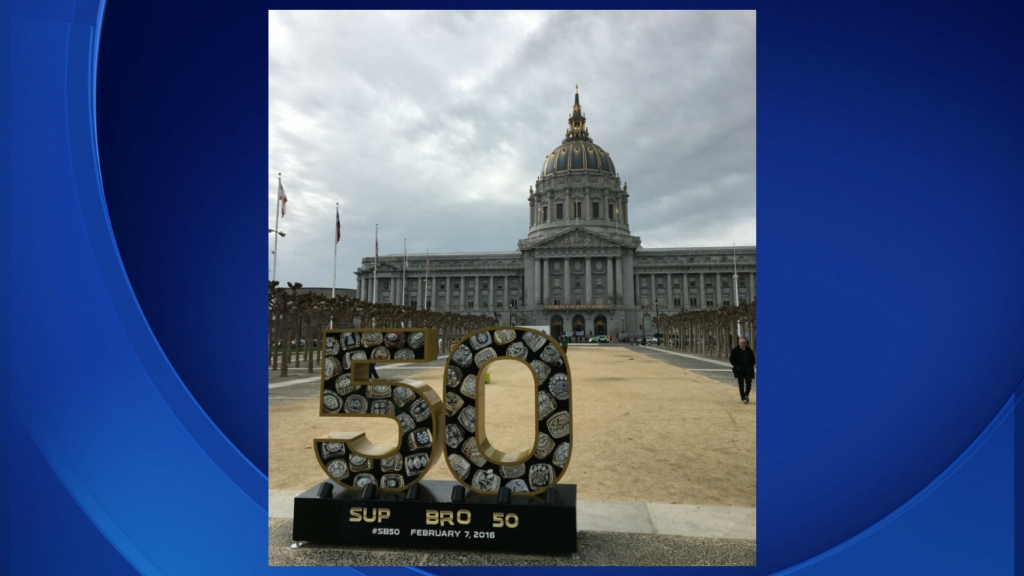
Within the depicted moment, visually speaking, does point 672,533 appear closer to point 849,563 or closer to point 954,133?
point 849,563

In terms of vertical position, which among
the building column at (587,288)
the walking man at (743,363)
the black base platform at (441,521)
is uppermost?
the building column at (587,288)

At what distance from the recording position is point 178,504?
187 inches

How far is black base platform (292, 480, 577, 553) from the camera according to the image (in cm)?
480

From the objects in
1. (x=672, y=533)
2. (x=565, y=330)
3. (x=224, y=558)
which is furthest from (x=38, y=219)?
Answer: (x=565, y=330)

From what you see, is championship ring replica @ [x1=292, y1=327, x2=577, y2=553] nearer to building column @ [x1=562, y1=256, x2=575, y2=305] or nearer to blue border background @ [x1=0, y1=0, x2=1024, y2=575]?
blue border background @ [x1=0, y1=0, x2=1024, y2=575]

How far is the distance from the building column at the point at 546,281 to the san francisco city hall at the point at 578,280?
0.17 meters

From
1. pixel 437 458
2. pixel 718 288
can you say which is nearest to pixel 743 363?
pixel 437 458

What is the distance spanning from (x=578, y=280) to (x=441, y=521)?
90.4m

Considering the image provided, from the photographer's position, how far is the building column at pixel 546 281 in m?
92.9

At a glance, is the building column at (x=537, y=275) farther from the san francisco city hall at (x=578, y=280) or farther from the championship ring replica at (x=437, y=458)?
the championship ring replica at (x=437, y=458)

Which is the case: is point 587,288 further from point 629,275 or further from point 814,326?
point 814,326

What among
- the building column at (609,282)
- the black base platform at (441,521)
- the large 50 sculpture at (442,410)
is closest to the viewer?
the black base platform at (441,521)

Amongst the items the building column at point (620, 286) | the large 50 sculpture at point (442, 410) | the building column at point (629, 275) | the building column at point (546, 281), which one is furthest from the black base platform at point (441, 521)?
the building column at point (629, 275)

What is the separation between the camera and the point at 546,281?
93.5 meters
